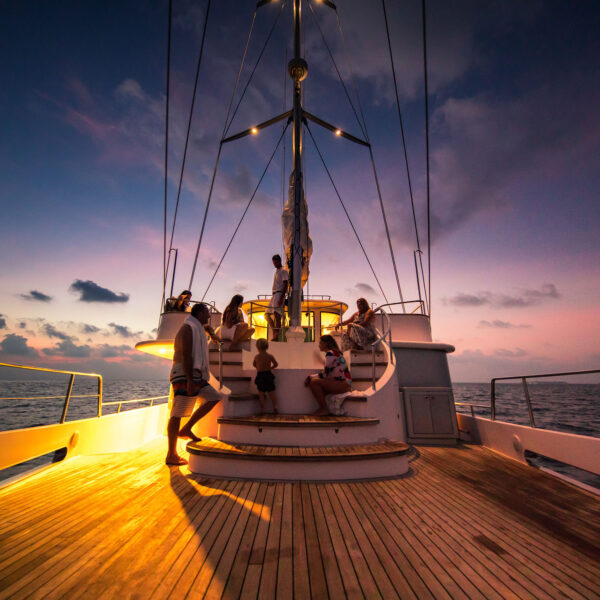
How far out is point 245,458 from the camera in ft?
10.6

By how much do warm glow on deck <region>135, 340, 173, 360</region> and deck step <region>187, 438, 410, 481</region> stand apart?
363 cm

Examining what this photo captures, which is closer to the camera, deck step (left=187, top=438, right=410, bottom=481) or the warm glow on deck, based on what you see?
deck step (left=187, top=438, right=410, bottom=481)

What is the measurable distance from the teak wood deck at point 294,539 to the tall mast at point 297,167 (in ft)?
13.7

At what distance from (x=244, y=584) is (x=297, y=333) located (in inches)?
190

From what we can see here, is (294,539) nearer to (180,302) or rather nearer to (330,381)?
(330,381)

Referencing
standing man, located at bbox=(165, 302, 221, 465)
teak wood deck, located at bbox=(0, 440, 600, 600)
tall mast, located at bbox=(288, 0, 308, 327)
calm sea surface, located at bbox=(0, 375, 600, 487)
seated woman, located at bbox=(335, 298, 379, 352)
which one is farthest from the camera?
calm sea surface, located at bbox=(0, 375, 600, 487)

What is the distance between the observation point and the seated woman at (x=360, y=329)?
5.75 metres

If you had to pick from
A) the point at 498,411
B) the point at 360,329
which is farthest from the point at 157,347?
the point at 498,411

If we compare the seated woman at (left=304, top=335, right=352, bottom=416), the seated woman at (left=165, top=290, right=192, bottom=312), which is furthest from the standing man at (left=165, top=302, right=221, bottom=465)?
the seated woman at (left=165, top=290, right=192, bottom=312)

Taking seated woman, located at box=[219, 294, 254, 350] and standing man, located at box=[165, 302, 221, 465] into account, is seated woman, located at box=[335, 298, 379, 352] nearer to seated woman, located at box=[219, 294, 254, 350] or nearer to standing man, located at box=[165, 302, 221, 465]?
seated woman, located at box=[219, 294, 254, 350]

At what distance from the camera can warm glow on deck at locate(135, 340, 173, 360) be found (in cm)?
660

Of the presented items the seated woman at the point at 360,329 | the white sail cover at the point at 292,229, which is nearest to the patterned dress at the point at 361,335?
the seated woman at the point at 360,329

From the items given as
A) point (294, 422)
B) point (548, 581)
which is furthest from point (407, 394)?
point (548, 581)

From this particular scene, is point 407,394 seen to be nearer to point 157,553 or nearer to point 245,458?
point 245,458
